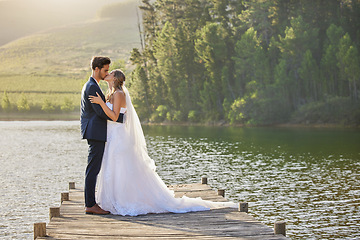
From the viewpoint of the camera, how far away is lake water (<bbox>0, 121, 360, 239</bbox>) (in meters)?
15.0

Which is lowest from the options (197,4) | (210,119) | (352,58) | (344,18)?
(210,119)

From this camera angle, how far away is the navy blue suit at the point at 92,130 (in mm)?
9156

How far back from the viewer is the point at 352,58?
63.2 m

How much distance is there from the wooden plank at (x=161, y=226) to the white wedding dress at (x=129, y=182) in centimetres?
23

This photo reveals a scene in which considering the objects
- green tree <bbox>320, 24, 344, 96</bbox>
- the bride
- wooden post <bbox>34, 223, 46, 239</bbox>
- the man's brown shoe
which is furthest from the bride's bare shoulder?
green tree <bbox>320, 24, 344, 96</bbox>

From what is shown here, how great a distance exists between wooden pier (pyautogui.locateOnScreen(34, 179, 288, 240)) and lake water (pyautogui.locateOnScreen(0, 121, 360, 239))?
450cm

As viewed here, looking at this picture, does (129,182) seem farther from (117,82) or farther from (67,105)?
(67,105)

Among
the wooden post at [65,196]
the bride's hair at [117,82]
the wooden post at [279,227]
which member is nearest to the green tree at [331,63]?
the wooden post at [65,196]

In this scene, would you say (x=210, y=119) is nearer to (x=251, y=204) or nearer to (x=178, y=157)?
(x=178, y=157)

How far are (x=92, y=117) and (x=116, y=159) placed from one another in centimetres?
94

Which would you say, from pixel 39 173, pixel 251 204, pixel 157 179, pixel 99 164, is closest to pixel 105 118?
pixel 99 164

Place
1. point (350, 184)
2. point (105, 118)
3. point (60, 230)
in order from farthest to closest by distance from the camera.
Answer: point (350, 184) → point (105, 118) → point (60, 230)

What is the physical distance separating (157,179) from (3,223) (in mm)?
7019

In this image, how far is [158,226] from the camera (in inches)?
333
